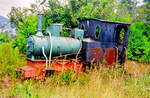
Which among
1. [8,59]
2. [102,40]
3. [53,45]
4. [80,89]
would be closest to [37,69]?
[53,45]

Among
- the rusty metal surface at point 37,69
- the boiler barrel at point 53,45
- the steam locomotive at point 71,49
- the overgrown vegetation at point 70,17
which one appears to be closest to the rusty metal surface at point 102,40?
the steam locomotive at point 71,49

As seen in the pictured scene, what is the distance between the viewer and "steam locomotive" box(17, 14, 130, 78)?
5.39m

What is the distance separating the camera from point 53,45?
5.77 metres

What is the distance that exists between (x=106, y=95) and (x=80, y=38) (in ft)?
13.1

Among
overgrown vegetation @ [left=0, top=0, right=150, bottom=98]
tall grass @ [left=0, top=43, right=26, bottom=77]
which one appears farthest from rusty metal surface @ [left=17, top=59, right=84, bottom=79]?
tall grass @ [left=0, top=43, right=26, bottom=77]

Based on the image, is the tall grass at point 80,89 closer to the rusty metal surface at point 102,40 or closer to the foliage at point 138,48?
the rusty metal surface at point 102,40

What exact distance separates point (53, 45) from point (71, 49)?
894 millimetres

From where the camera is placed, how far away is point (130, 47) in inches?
A: 480

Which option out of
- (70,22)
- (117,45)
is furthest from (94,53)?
(70,22)

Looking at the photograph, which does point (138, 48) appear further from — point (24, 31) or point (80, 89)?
point (80, 89)

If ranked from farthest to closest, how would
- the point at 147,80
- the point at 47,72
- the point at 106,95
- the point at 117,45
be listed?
the point at 117,45 → the point at 47,72 → the point at 147,80 → the point at 106,95

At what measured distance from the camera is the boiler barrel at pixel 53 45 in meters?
5.43

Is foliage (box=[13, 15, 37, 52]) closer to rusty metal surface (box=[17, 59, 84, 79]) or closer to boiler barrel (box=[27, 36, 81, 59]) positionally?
boiler barrel (box=[27, 36, 81, 59])

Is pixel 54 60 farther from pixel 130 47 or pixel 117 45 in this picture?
pixel 130 47
